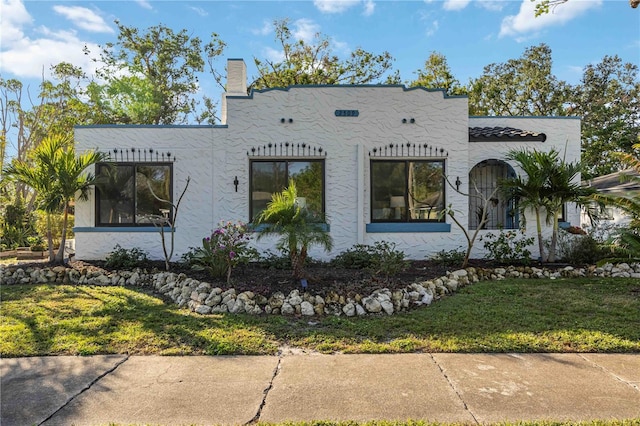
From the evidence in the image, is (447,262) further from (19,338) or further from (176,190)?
(19,338)

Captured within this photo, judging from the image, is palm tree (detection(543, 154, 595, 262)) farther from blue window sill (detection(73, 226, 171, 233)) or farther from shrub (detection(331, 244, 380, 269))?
blue window sill (detection(73, 226, 171, 233))

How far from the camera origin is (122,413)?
3.32m

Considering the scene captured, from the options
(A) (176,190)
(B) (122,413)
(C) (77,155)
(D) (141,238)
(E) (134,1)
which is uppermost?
(E) (134,1)

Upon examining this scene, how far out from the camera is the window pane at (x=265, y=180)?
414 inches

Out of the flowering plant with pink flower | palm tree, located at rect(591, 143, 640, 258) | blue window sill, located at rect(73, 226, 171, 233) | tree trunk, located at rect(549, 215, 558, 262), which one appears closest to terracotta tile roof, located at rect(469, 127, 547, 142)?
tree trunk, located at rect(549, 215, 558, 262)

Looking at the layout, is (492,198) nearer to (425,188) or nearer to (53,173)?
(425,188)

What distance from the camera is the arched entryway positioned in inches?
444

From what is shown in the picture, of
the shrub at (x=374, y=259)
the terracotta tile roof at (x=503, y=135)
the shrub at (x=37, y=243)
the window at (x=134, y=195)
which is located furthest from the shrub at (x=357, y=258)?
the shrub at (x=37, y=243)

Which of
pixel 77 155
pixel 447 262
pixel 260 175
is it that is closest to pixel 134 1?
pixel 77 155

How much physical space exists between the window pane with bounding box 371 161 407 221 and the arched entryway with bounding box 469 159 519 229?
2.07 m

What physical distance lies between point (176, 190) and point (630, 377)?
9370 millimetres

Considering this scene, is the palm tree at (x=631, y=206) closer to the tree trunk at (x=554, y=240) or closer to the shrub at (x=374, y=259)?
the tree trunk at (x=554, y=240)

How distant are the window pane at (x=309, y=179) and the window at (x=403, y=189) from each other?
4.34 ft

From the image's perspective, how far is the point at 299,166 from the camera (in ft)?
34.7
